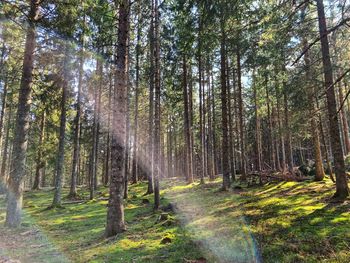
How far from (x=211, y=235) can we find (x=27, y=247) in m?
5.16

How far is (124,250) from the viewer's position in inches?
253

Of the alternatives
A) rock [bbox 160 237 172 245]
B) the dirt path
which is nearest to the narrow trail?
rock [bbox 160 237 172 245]

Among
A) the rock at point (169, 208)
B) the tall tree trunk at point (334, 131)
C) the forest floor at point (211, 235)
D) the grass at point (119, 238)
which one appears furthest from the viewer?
the rock at point (169, 208)

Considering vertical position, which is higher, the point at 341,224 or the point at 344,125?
the point at 344,125

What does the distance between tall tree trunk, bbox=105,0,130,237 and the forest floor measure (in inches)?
18.8

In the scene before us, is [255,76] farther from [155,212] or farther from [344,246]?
[344,246]

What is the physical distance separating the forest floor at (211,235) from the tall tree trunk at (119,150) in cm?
48

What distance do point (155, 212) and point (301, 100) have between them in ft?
23.7

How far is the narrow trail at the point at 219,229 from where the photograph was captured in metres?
5.56

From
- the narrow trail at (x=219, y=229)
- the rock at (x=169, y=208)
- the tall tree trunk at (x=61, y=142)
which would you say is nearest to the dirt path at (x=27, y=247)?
the narrow trail at (x=219, y=229)

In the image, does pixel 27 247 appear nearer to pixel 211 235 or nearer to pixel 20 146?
pixel 20 146

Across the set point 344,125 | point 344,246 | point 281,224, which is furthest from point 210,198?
point 344,125

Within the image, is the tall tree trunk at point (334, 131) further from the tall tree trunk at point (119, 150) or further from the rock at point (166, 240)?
the tall tree trunk at point (119, 150)

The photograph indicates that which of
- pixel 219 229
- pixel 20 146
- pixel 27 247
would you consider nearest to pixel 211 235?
pixel 219 229
